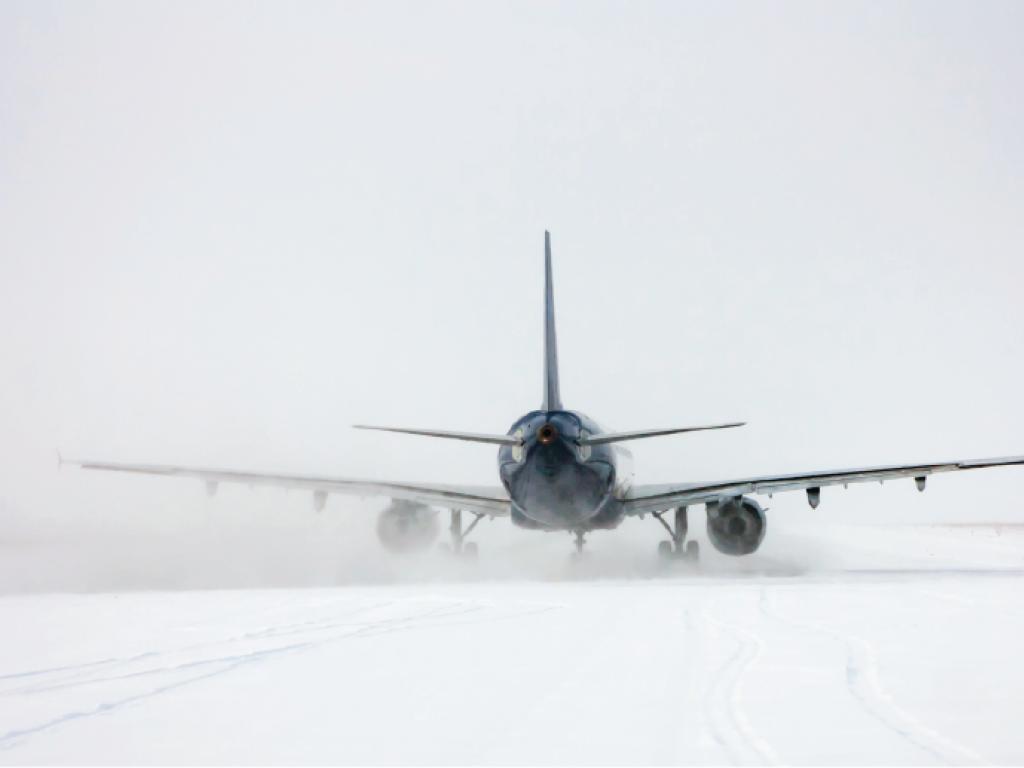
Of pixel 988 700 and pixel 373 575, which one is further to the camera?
pixel 373 575

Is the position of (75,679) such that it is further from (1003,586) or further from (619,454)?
(619,454)

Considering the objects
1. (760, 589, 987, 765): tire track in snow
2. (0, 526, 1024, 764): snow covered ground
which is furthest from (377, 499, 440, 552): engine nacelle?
(760, 589, 987, 765): tire track in snow

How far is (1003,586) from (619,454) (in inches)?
601

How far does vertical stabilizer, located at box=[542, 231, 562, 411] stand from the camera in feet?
112

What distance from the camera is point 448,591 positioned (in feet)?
83.9

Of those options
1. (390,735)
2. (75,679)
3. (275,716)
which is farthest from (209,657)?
(390,735)

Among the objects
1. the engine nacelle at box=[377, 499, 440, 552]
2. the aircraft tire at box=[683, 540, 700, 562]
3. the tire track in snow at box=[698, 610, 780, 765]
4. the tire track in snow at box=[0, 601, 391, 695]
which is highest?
the engine nacelle at box=[377, 499, 440, 552]

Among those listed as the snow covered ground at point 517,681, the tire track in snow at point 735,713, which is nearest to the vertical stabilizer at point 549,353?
the snow covered ground at point 517,681

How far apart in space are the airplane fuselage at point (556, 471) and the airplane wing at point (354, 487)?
2.15 meters

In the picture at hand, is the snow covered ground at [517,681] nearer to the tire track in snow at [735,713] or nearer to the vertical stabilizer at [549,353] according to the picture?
the tire track in snow at [735,713]

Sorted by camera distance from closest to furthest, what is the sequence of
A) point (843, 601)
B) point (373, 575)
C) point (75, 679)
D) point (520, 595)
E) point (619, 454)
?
1. point (75, 679)
2. point (843, 601)
3. point (520, 595)
4. point (373, 575)
5. point (619, 454)

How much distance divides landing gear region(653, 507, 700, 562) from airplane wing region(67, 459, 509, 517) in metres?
5.52

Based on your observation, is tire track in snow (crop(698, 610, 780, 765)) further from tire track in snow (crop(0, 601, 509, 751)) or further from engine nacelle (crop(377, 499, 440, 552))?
engine nacelle (crop(377, 499, 440, 552))

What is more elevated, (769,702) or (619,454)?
(619,454)
